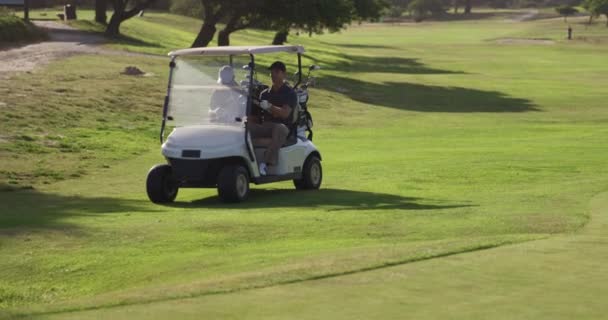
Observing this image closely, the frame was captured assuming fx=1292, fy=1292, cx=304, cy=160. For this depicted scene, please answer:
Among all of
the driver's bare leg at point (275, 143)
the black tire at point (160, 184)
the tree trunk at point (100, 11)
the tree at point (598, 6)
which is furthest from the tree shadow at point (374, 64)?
the tree at point (598, 6)

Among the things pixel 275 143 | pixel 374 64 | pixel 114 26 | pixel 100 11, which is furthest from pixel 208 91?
pixel 374 64

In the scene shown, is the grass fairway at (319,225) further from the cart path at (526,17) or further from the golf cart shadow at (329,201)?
the cart path at (526,17)

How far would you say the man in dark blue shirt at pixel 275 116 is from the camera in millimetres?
16266

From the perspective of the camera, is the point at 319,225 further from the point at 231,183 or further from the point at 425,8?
the point at 425,8

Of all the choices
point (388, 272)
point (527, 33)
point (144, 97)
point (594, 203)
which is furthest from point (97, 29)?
point (527, 33)

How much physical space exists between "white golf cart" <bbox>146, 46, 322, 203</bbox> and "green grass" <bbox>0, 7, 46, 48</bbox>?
35120mm

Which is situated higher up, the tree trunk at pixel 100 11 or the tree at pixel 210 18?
the tree at pixel 210 18

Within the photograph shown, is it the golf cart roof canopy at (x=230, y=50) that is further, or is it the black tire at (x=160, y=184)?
the golf cart roof canopy at (x=230, y=50)

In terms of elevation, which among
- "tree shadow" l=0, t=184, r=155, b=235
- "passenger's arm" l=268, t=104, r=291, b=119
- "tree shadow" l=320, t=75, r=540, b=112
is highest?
"passenger's arm" l=268, t=104, r=291, b=119

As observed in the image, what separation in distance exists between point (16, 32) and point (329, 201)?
40.1 meters

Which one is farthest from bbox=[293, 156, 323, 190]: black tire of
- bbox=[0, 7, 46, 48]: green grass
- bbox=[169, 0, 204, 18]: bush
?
bbox=[169, 0, 204, 18]: bush

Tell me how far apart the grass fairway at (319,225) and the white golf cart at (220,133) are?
1.12 ft

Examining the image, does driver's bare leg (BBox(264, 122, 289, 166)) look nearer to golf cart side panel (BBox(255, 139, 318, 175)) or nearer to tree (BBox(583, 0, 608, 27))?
golf cart side panel (BBox(255, 139, 318, 175))

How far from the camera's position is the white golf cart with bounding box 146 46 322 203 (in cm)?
1562
